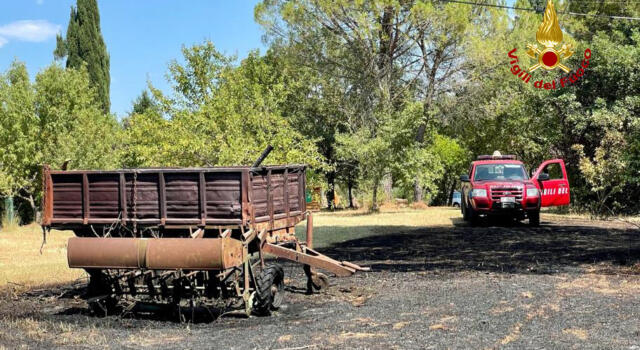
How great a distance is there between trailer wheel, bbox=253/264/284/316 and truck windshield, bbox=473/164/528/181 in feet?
47.9

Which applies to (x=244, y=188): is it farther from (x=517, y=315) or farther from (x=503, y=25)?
(x=503, y=25)

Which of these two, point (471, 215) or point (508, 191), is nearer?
point (508, 191)

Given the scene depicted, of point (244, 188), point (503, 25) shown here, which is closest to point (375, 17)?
point (503, 25)

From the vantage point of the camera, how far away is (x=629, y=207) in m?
27.2

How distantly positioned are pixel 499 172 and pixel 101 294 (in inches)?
636

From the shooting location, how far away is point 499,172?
898 inches

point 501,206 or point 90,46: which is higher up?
point 90,46

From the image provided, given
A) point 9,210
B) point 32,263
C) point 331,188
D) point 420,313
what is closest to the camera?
point 420,313

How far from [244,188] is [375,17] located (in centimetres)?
2930

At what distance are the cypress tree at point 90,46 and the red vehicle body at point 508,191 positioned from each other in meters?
35.0

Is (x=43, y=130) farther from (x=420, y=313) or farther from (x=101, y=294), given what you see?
(x=420, y=313)

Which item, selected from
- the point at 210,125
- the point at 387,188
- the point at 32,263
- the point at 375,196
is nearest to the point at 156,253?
the point at 32,263

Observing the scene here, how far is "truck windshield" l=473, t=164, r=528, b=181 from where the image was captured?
2262cm

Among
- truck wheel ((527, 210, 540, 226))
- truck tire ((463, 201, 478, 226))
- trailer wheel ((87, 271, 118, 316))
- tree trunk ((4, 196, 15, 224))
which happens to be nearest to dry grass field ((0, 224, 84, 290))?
trailer wheel ((87, 271, 118, 316))
